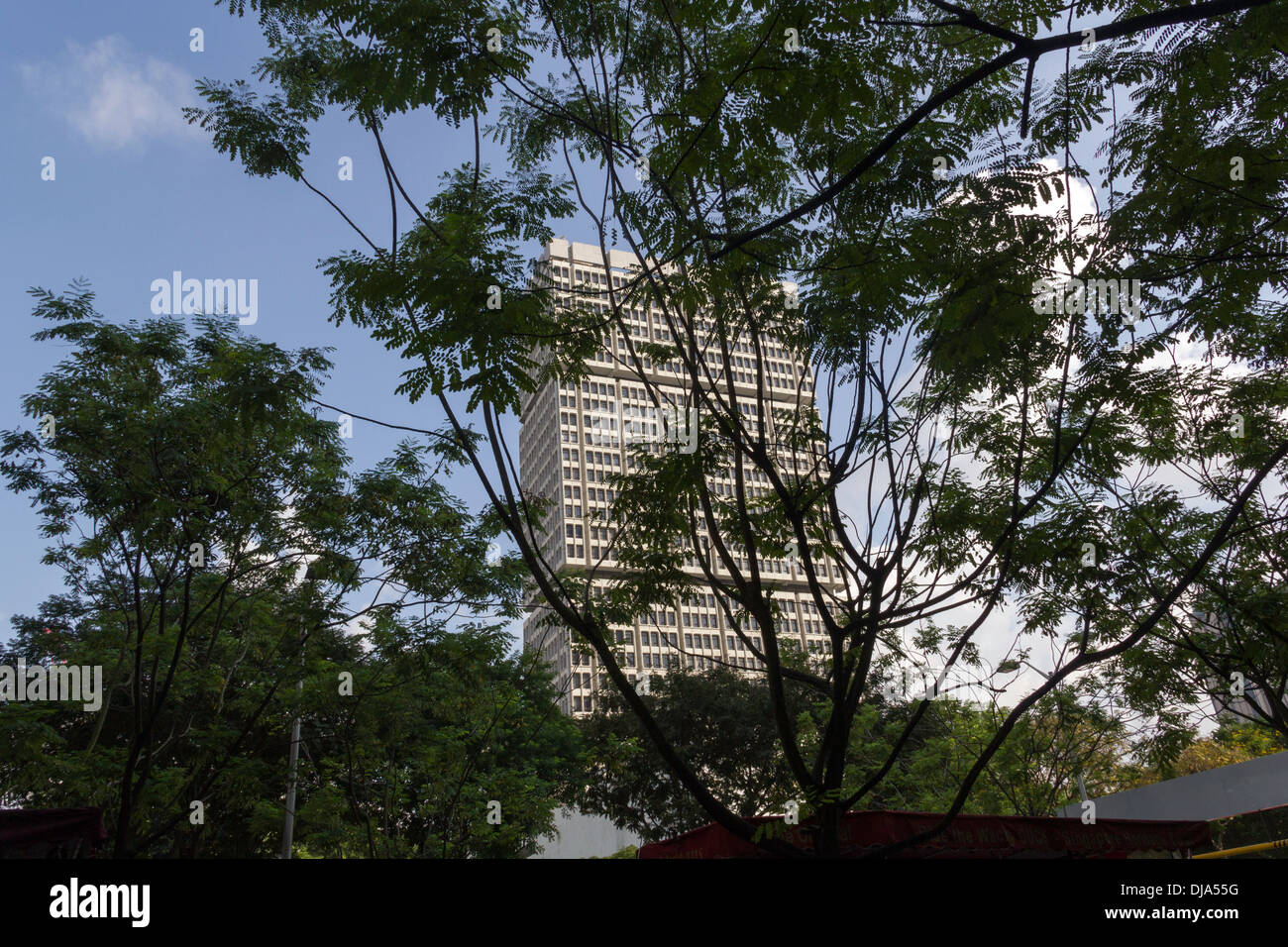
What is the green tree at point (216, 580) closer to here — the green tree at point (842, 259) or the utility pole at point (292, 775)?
the utility pole at point (292, 775)

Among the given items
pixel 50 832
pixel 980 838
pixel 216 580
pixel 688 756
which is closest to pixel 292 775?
pixel 216 580

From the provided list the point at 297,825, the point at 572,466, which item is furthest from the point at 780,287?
the point at 572,466

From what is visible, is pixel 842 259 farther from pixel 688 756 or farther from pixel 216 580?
pixel 688 756

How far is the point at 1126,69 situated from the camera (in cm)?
554

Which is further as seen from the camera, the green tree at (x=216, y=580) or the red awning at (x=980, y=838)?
the green tree at (x=216, y=580)

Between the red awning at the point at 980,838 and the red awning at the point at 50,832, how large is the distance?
17.1 ft

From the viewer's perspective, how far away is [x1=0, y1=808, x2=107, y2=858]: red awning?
6617 millimetres

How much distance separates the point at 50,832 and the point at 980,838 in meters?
8.56

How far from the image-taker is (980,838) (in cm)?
846

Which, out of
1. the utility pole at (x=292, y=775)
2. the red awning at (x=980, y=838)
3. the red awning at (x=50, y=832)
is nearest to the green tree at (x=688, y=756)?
the utility pole at (x=292, y=775)

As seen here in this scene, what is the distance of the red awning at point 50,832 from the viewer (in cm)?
662

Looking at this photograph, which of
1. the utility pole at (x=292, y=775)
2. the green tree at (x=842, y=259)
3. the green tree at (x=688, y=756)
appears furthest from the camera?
the green tree at (x=688, y=756)

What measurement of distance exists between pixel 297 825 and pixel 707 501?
1347 cm

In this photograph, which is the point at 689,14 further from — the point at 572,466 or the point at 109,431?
the point at 572,466
